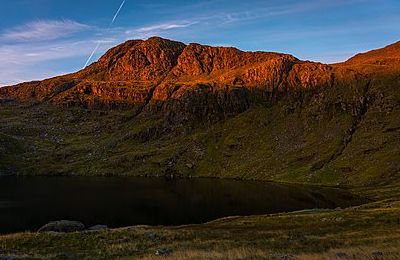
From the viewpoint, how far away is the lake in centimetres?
11569

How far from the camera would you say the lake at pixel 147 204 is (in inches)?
4555

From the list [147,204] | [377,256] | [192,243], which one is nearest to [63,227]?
[192,243]

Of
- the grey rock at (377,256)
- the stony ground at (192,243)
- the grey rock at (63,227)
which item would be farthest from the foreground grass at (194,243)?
the grey rock at (63,227)

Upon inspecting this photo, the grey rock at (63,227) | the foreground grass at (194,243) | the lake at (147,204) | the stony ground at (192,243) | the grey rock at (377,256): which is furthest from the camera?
the lake at (147,204)

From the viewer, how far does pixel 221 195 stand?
580 feet

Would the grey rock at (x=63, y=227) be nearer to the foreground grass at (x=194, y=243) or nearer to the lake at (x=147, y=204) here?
the foreground grass at (x=194, y=243)

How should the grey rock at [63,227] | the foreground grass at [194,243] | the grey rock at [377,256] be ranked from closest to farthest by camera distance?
the grey rock at [377,256], the foreground grass at [194,243], the grey rock at [63,227]

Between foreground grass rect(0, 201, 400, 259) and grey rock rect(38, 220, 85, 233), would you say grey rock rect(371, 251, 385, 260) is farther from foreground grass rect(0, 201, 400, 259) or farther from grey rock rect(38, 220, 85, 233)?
grey rock rect(38, 220, 85, 233)

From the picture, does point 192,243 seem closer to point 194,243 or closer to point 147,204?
point 194,243

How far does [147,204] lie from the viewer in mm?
147125

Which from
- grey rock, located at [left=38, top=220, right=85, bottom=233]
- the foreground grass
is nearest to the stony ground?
the foreground grass

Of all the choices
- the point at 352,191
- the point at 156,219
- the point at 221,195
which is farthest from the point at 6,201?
the point at 352,191

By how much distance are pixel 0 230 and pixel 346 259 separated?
9322 centimetres

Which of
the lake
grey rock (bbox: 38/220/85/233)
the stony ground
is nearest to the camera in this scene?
the stony ground
